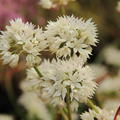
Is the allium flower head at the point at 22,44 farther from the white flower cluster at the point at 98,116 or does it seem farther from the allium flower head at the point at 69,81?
the white flower cluster at the point at 98,116

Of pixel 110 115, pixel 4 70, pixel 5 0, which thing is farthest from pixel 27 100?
pixel 110 115

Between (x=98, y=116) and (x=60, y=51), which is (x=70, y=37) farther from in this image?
(x=98, y=116)

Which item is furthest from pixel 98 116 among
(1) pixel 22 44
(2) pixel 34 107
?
(2) pixel 34 107

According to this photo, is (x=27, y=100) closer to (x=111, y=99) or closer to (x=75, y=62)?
(x=111, y=99)

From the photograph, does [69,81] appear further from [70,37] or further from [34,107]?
[34,107]

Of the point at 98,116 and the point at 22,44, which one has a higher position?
the point at 22,44

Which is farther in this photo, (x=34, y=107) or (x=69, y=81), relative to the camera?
(x=34, y=107)

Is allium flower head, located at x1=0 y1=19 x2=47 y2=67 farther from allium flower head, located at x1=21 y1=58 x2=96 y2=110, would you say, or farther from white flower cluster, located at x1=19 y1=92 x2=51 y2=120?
white flower cluster, located at x1=19 y1=92 x2=51 y2=120
